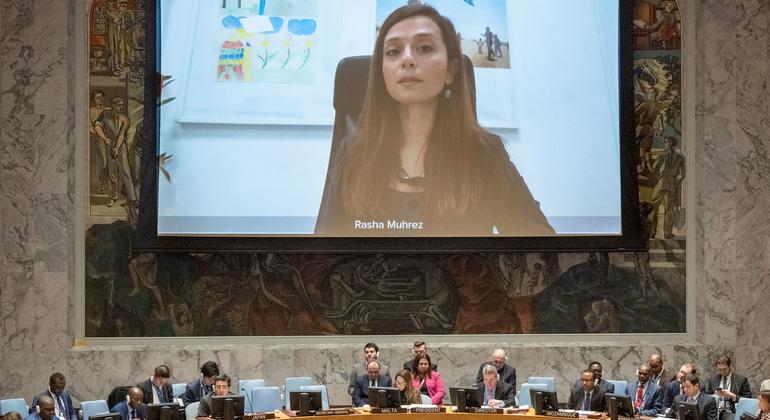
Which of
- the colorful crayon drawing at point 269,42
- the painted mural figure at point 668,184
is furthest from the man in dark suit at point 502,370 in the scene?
the colorful crayon drawing at point 269,42

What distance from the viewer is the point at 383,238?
530 inches

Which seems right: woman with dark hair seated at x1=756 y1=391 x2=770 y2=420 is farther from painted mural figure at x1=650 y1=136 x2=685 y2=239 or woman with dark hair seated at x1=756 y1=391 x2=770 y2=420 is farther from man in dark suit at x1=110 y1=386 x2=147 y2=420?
man in dark suit at x1=110 y1=386 x2=147 y2=420

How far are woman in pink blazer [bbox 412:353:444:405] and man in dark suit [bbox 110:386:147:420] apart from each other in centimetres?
298

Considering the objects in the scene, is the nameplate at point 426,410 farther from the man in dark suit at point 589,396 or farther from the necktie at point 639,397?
the necktie at point 639,397

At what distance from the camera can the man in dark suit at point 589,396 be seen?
11469 millimetres

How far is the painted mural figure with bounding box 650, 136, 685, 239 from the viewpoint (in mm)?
14039

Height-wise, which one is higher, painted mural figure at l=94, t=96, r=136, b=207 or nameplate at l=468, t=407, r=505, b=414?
painted mural figure at l=94, t=96, r=136, b=207

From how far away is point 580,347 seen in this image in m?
13.7

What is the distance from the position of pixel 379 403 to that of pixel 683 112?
578cm

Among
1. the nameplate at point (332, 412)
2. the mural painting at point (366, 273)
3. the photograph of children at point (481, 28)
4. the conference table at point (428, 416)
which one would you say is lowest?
A: the conference table at point (428, 416)

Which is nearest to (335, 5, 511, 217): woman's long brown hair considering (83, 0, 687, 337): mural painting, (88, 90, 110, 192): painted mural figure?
(83, 0, 687, 337): mural painting

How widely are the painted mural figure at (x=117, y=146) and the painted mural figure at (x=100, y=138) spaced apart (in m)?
0.03

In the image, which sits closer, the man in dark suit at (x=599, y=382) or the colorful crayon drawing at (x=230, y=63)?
the man in dark suit at (x=599, y=382)

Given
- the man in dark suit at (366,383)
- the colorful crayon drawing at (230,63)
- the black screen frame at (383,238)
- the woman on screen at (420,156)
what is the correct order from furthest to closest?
1. the woman on screen at (420,156)
2. the colorful crayon drawing at (230,63)
3. the black screen frame at (383,238)
4. the man in dark suit at (366,383)
